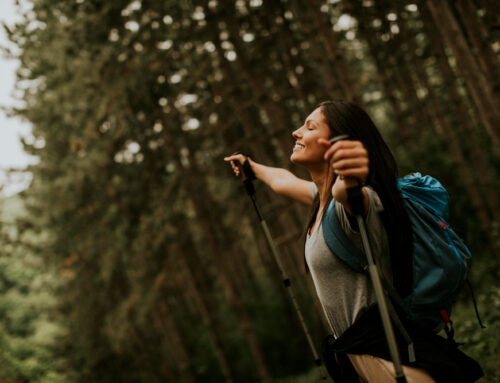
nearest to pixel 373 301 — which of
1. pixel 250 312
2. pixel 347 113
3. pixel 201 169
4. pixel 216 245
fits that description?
pixel 347 113

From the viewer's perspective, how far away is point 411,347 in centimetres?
219

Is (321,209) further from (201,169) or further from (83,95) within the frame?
(201,169)

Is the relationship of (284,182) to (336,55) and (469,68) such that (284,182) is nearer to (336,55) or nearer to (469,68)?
(469,68)

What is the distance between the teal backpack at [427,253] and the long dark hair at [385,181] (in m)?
0.05

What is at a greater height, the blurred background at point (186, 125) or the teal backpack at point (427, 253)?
the blurred background at point (186, 125)

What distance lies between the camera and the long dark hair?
2.17 meters

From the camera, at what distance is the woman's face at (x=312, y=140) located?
2.49m

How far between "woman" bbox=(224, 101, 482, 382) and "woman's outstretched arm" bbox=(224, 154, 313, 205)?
0.52 m

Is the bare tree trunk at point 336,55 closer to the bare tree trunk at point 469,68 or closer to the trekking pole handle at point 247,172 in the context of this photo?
the bare tree trunk at point 469,68

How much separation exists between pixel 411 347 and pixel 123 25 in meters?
9.09

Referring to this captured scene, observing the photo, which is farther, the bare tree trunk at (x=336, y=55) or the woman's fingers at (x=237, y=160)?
the bare tree trunk at (x=336, y=55)

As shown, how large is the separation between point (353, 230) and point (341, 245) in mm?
116

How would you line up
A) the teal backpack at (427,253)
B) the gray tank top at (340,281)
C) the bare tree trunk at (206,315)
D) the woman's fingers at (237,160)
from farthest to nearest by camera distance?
the bare tree trunk at (206,315), the woman's fingers at (237,160), the gray tank top at (340,281), the teal backpack at (427,253)

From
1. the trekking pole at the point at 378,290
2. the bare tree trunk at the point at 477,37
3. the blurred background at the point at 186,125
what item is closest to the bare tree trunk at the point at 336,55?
the blurred background at the point at 186,125
